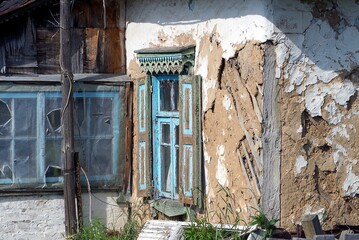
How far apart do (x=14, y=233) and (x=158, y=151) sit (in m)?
1.77

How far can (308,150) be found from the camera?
8836mm

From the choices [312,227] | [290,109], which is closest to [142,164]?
[290,109]

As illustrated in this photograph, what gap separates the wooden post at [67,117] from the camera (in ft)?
34.1

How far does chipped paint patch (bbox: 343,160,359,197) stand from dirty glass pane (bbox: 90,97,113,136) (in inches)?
119

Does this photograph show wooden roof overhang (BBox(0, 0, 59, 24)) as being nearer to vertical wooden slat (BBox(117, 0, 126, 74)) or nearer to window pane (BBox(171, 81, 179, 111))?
vertical wooden slat (BBox(117, 0, 126, 74))

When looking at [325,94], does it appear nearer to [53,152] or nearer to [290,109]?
[290,109]

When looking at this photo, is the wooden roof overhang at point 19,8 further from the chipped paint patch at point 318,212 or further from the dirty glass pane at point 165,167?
the chipped paint patch at point 318,212

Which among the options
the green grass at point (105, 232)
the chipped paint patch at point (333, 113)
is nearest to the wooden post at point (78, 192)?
the green grass at point (105, 232)

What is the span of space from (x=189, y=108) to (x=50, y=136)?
5.70ft

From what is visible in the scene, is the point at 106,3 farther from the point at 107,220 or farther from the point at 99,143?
the point at 107,220

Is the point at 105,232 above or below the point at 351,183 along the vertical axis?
below

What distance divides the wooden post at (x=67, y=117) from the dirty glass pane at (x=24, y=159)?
358mm

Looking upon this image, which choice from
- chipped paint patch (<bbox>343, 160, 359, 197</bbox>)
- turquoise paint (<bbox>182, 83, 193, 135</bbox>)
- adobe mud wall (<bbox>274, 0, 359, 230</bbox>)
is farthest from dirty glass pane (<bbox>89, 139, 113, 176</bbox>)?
chipped paint patch (<bbox>343, 160, 359, 197</bbox>)

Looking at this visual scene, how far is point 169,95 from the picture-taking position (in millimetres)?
10328
